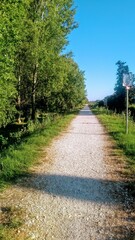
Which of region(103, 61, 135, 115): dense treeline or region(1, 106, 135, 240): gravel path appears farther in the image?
region(103, 61, 135, 115): dense treeline

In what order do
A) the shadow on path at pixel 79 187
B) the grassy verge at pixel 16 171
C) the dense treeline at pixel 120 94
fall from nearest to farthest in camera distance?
1. the grassy verge at pixel 16 171
2. the shadow on path at pixel 79 187
3. the dense treeline at pixel 120 94

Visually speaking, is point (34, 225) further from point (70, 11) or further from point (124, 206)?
point (70, 11)

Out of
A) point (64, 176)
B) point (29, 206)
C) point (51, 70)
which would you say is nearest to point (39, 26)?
point (51, 70)

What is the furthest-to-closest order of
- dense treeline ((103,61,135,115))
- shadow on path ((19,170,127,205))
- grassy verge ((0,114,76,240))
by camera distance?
dense treeline ((103,61,135,115)) < shadow on path ((19,170,127,205)) < grassy verge ((0,114,76,240))

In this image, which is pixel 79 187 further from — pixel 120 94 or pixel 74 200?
pixel 120 94

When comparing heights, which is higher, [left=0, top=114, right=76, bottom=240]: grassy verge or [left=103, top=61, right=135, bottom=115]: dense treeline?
[left=103, top=61, right=135, bottom=115]: dense treeline

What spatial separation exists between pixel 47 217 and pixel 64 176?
244 centimetres

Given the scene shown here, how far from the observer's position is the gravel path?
475 centimetres

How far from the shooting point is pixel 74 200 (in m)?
5.96

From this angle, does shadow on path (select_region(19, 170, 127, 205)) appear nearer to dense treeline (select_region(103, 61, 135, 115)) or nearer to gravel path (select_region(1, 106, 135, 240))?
gravel path (select_region(1, 106, 135, 240))

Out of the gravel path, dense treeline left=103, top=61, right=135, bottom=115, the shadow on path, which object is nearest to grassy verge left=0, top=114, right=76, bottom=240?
the gravel path

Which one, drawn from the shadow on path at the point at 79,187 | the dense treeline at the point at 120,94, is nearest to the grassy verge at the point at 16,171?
the shadow on path at the point at 79,187

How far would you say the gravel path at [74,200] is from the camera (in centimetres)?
475

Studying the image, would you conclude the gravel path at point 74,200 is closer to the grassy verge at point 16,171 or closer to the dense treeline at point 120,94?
the grassy verge at point 16,171
